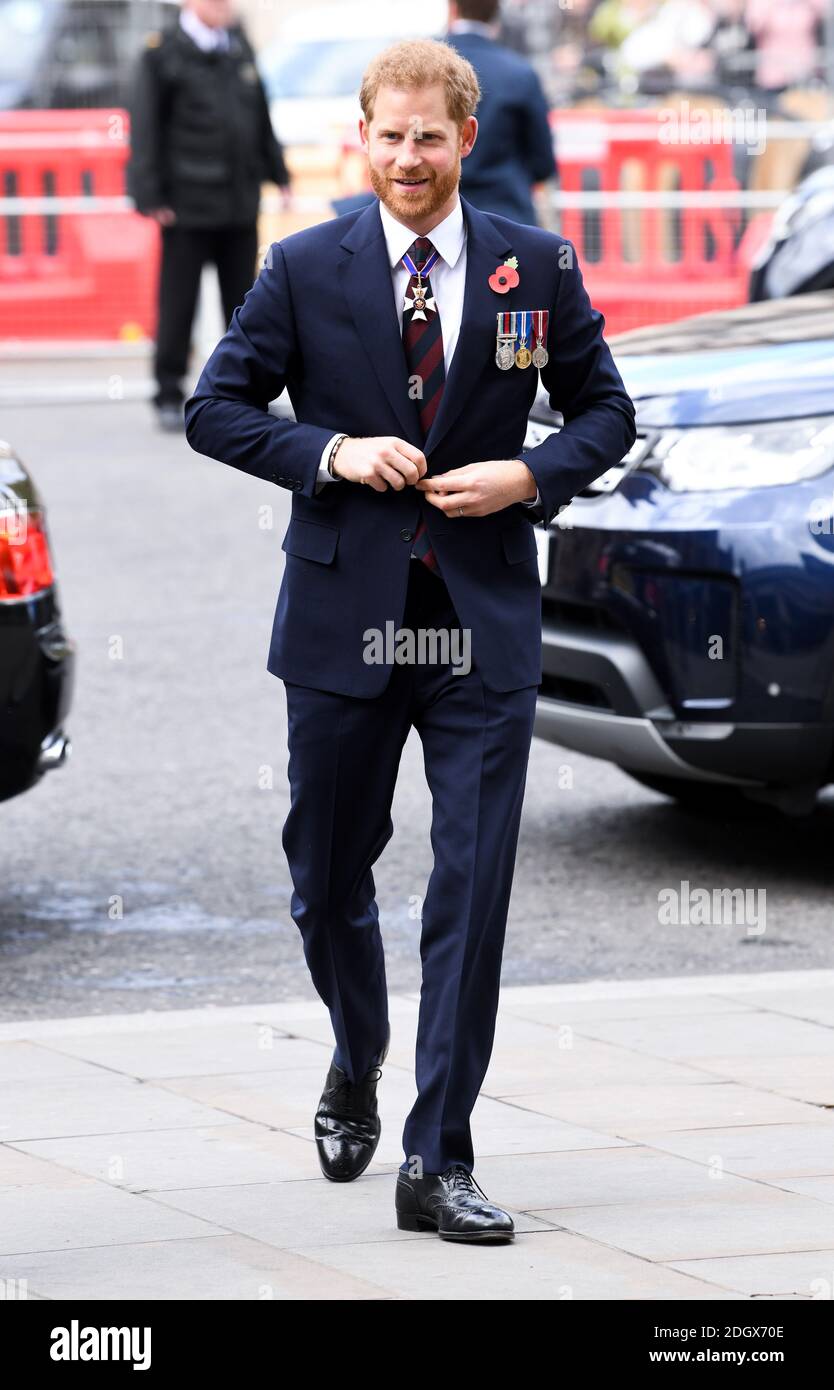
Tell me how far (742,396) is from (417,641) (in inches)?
97.9

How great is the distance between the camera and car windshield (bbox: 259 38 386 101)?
2314cm

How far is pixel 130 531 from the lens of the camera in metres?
12.2

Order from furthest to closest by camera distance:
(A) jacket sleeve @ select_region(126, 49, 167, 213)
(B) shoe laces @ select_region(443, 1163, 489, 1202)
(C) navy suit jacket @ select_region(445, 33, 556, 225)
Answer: (A) jacket sleeve @ select_region(126, 49, 167, 213)
(C) navy suit jacket @ select_region(445, 33, 556, 225)
(B) shoe laces @ select_region(443, 1163, 489, 1202)

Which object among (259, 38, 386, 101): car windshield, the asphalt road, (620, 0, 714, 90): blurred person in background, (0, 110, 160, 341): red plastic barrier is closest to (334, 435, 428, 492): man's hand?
the asphalt road

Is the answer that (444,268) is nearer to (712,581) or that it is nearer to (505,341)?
(505,341)

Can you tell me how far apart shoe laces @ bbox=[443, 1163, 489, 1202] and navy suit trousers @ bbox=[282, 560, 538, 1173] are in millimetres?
14

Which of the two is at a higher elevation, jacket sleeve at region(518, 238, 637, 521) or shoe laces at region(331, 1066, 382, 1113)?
jacket sleeve at region(518, 238, 637, 521)

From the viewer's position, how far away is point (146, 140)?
14242 millimetres

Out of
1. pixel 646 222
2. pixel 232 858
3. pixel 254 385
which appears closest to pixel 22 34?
pixel 646 222

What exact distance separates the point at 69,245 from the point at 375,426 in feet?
46.4

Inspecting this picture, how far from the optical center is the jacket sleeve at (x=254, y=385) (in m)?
4.43

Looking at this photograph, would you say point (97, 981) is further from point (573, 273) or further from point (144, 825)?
point (573, 273)

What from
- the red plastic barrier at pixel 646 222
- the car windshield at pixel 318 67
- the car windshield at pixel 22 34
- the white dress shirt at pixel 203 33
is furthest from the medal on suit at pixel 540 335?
the car windshield at pixel 22 34

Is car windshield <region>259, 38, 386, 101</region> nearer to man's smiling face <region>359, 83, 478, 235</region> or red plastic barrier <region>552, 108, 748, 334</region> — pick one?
red plastic barrier <region>552, 108, 748, 334</region>
